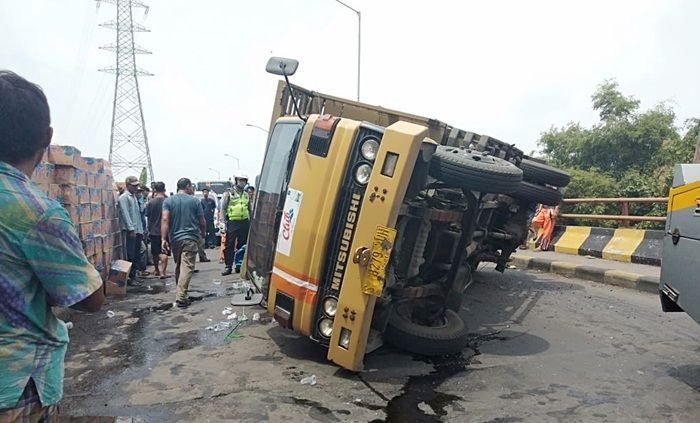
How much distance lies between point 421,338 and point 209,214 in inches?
415

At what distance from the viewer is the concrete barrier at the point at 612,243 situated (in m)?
8.89

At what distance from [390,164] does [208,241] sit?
40.9ft

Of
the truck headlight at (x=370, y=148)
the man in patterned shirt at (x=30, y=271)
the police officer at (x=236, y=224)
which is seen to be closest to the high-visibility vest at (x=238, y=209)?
the police officer at (x=236, y=224)

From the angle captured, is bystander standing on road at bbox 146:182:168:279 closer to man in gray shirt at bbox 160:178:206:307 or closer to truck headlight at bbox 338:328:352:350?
man in gray shirt at bbox 160:178:206:307

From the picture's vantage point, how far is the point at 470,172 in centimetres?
380

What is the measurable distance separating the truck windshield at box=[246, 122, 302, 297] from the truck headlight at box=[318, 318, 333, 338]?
77 cm

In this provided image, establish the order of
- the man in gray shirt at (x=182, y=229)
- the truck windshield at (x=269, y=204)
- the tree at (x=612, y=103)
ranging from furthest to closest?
1. the tree at (x=612, y=103)
2. the man in gray shirt at (x=182, y=229)
3. the truck windshield at (x=269, y=204)

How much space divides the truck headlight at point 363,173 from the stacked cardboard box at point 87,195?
4116 millimetres

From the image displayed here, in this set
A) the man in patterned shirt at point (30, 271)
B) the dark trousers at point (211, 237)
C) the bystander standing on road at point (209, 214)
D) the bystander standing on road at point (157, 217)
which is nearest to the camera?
the man in patterned shirt at point (30, 271)

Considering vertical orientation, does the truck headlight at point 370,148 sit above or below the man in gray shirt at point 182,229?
above

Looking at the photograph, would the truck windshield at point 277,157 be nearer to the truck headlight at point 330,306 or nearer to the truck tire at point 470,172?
the truck headlight at point 330,306

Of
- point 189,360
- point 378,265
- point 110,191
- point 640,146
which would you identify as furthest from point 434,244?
point 640,146

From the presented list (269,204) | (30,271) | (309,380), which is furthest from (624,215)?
(30,271)

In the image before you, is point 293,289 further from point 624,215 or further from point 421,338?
point 624,215
